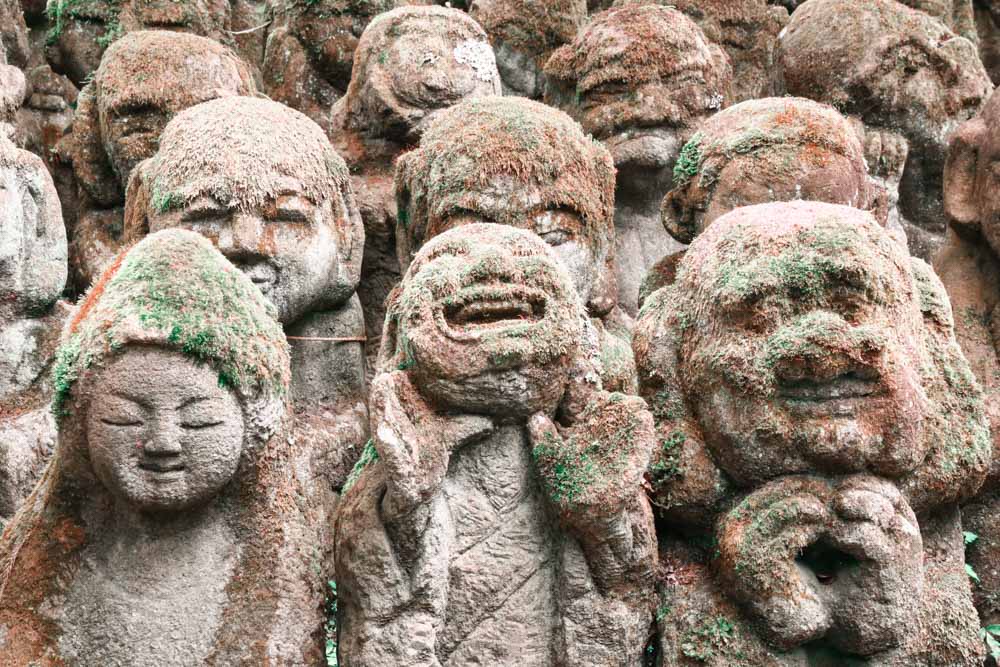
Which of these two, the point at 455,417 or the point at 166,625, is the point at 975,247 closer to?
the point at 455,417

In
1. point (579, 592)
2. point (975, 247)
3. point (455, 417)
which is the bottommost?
point (975, 247)

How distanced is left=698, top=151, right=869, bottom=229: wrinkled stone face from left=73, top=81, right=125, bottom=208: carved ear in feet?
12.3

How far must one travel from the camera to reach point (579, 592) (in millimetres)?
6117

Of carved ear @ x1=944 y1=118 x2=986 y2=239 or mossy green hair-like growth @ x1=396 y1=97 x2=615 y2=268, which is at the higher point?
mossy green hair-like growth @ x1=396 y1=97 x2=615 y2=268

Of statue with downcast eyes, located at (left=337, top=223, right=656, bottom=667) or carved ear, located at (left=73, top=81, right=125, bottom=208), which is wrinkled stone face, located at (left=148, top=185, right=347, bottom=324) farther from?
carved ear, located at (left=73, top=81, right=125, bottom=208)

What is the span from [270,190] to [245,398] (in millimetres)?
2232

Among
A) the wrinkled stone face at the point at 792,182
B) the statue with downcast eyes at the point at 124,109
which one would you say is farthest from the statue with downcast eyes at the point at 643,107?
the statue with downcast eyes at the point at 124,109

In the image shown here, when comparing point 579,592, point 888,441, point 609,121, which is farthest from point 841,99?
point 579,592

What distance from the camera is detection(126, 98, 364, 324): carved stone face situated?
7.75 m

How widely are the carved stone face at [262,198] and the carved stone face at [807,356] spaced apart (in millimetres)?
2276

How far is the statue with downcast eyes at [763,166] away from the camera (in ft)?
27.2

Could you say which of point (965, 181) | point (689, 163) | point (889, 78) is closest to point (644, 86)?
point (689, 163)

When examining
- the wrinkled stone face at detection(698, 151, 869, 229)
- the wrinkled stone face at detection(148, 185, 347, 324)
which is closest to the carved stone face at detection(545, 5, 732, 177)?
the wrinkled stone face at detection(698, 151, 869, 229)

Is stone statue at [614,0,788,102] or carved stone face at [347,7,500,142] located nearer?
carved stone face at [347,7,500,142]
